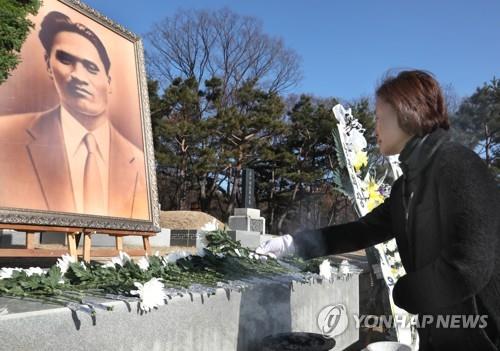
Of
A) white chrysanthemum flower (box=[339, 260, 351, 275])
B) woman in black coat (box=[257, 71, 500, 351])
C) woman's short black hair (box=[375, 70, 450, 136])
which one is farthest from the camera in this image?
white chrysanthemum flower (box=[339, 260, 351, 275])

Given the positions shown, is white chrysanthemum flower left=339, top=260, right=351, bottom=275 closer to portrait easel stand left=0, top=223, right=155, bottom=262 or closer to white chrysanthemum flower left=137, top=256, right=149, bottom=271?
white chrysanthemum flower left=137, top=256, right=149, bottom=271

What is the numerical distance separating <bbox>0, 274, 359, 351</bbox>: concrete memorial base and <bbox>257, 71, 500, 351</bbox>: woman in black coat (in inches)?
37.1

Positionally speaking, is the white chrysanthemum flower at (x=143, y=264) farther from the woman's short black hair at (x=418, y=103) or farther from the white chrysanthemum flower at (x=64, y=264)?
the woman's short black hair at (x=418, y=103)

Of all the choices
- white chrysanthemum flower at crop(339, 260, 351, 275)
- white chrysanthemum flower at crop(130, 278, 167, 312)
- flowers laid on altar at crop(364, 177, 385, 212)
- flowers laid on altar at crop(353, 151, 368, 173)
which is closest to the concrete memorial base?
white chrysanthemum flower at crop(130, 278, 167, 312)

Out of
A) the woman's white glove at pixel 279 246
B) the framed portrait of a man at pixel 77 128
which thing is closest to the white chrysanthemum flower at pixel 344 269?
the woman's white glove at pixel 279 246

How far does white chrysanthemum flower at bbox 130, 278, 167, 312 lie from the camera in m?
1.66

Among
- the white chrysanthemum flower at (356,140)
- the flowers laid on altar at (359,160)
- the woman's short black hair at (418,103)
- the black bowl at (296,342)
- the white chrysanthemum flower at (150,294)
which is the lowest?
the black bowl at (296,342)

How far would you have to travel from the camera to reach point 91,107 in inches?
234

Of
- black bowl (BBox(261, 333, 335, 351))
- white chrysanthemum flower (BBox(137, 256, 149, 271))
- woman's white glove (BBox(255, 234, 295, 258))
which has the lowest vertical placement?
black bowl (BBox(261, 333, 335, 351))

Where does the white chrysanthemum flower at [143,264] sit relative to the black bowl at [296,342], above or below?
above

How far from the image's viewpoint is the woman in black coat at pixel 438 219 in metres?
1.05

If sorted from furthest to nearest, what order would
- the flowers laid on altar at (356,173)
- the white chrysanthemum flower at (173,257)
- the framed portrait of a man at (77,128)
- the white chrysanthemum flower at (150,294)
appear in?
1. the framed portrait of a man at (77,128)
2. the flowers laid on altar at (356,173)
3. the white chrysanthemum flower at (173,257)
4. the white chrysanthemum flower at (150,294)

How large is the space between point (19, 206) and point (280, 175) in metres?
22.4

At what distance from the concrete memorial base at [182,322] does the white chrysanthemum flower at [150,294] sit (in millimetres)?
42
